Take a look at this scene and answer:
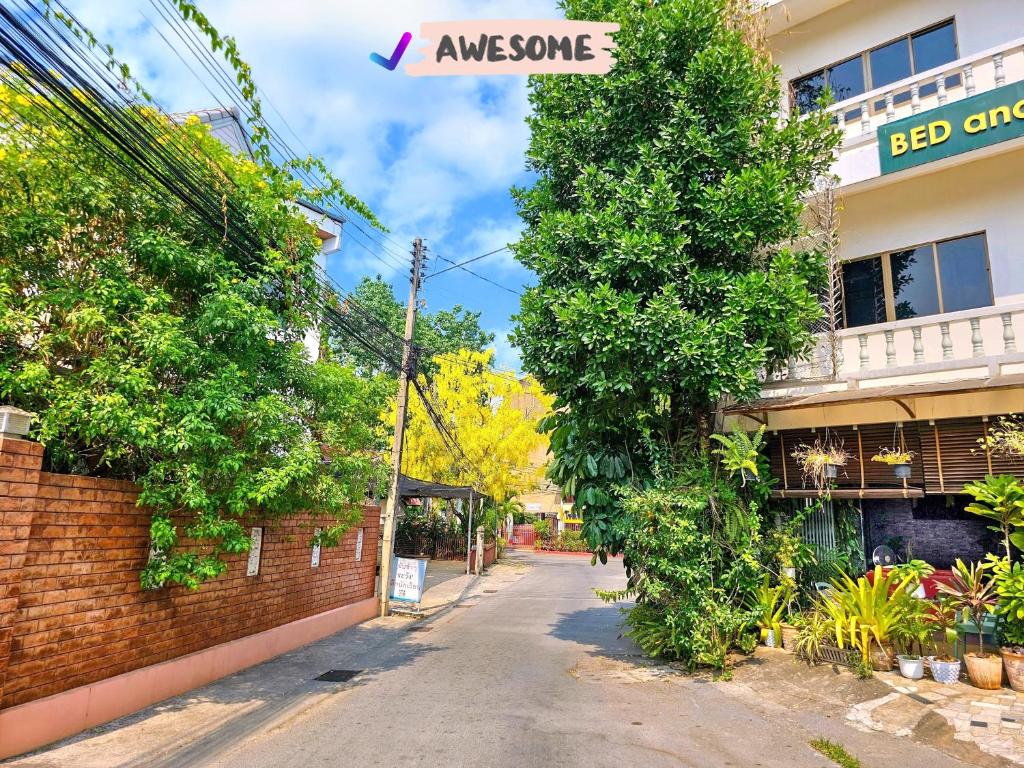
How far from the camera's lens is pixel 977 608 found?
298 inches

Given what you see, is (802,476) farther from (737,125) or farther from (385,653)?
(385,653)

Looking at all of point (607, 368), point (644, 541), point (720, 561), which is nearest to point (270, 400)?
point (607, 368)

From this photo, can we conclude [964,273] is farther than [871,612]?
Yes

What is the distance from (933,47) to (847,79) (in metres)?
1.33

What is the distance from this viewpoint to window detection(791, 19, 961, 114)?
34.3 ft

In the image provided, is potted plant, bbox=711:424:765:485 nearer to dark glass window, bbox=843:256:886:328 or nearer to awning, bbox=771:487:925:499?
awning, bbox=771:487:925:499

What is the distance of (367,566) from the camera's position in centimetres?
1380

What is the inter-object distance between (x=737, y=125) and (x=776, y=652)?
738cm

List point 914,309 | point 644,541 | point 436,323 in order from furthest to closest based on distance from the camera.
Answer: point 436,323 < point 914,309 < point 644,541

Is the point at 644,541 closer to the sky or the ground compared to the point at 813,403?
closer to the ground

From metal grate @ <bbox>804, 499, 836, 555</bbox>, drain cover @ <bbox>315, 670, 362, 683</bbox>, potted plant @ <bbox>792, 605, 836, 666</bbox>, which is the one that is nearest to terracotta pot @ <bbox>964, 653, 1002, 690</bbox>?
potted plant @ <bbox>792, 605, 836, 666</bbox>

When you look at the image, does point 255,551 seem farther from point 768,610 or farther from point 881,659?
point 881,659

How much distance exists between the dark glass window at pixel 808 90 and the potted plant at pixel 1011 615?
27.9 feet

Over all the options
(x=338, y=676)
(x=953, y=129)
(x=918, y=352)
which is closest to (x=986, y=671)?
(x=918, y=352)
